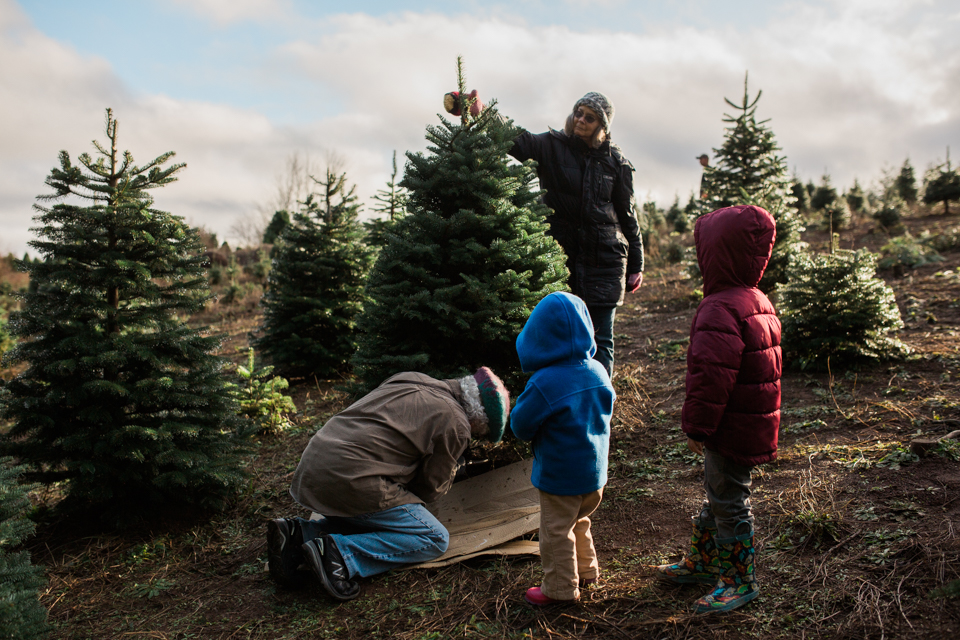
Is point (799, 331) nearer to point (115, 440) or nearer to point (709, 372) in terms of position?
point (709, 372)

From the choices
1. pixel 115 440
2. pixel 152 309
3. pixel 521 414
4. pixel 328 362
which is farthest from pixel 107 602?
pixel 328 362

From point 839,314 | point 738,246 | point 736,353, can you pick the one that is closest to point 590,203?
point 738,246

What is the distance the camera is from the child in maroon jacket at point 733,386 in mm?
2523

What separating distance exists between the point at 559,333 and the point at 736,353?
765mm

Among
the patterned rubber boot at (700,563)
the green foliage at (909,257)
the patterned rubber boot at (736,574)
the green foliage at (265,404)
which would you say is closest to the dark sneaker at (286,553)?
the patterned rubber boot at (700,563)

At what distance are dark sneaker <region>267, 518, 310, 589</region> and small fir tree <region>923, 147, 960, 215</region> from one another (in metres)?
20.3

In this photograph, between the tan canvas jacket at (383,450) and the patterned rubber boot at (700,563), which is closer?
the patterned rubber boot at (700,563)

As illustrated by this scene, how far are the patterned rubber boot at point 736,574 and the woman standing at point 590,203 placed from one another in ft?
6.61

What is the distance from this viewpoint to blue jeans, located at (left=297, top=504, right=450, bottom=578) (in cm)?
309

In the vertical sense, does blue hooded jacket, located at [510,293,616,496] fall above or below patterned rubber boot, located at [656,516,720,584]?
above

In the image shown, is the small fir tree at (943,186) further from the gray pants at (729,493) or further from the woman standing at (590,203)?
the gray pants at (729,493)

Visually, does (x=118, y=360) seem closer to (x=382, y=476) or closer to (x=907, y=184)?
(x=382, y=476)

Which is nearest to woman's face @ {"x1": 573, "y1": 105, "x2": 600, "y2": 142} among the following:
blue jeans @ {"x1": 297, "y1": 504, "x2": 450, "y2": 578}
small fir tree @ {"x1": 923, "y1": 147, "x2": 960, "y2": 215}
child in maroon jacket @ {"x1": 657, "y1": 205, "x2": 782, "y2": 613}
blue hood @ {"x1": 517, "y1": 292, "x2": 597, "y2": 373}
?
child in maroon jacket @ {"x1": 657, "y1": 205, "x2": 782, "y2": 613}

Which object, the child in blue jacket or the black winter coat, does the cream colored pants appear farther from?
the black winter coat
